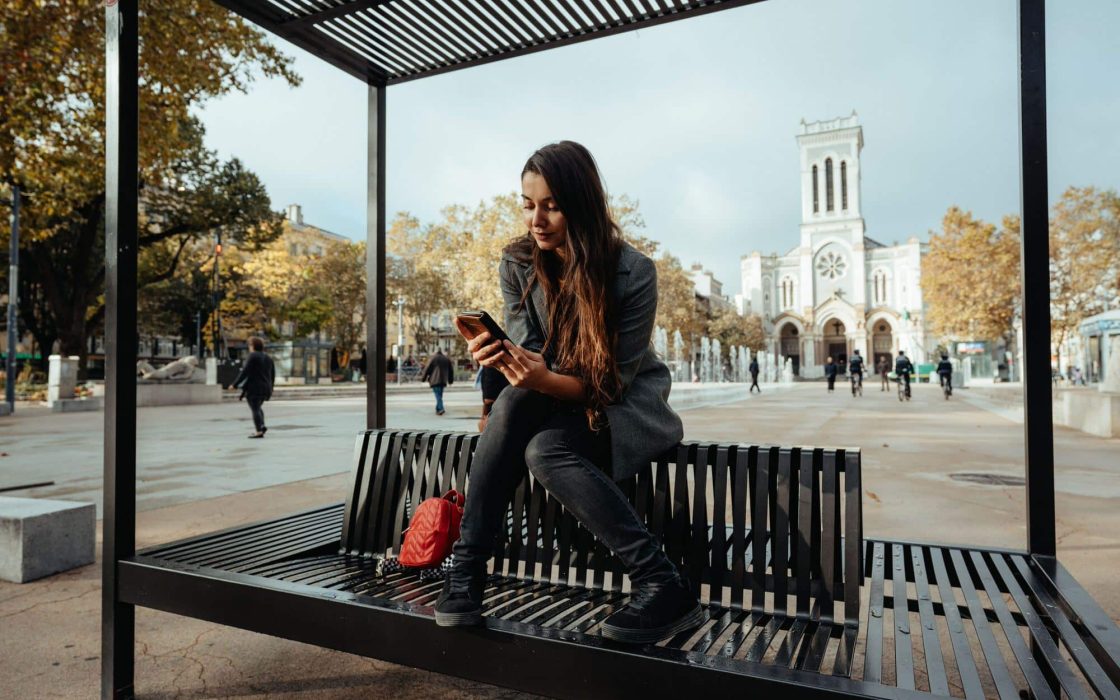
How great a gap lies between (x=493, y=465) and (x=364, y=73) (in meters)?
2.64

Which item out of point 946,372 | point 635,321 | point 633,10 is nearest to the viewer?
point 635,321

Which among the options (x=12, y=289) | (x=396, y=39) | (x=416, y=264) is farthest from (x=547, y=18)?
(x=416, y=264)

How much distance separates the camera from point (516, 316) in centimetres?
226

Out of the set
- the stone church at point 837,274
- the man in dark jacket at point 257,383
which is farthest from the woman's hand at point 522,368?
the stone church at point 837,274

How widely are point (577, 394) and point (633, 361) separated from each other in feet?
0.65

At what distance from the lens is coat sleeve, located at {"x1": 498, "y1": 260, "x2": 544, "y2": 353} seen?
222 centimetres

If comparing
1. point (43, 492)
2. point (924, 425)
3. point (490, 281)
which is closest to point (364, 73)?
point (43, 492)

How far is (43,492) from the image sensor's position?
19.6 ft

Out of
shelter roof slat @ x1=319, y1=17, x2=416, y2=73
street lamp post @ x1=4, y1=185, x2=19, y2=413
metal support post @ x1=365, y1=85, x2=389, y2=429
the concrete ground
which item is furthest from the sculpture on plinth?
shelter roof slat @ x1=319, y1=17, x2=416, y2=73

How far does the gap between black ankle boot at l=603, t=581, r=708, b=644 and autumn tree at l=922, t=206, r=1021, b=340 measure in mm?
31970

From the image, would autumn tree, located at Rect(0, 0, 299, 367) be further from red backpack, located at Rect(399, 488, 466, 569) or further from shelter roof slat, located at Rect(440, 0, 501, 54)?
red backpack, located at Rect(399, 488, 466, 569)

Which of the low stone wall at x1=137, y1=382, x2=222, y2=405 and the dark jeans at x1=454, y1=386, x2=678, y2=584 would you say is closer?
the dark jeans at x1=454, y1=386, x2=678, y2=584

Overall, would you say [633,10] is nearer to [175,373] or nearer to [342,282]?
[175,373]

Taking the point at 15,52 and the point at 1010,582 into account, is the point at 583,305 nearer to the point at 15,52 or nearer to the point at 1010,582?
the point at 1010,582
